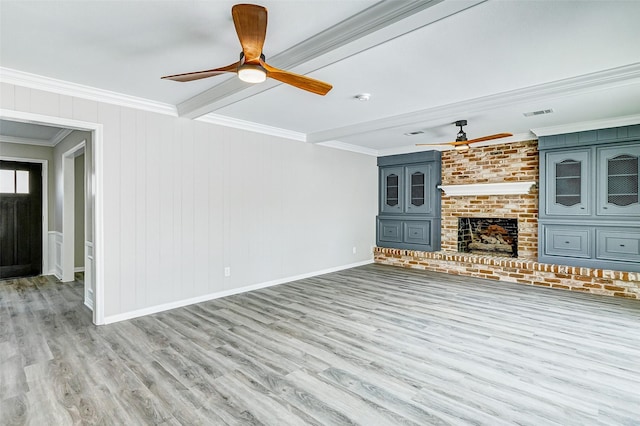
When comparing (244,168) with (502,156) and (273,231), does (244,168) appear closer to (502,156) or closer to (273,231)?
(273,231)

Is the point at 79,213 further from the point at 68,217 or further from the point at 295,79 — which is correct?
the point at 295,79

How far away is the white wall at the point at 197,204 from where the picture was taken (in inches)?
145

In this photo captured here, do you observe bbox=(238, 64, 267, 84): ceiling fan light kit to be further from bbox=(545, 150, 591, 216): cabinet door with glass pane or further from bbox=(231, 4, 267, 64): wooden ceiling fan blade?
bbox=(545, 150, 591, 216): cabinet door with glass pane

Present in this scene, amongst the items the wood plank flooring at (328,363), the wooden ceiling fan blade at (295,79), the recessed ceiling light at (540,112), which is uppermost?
the recessed ceiling light at (540,112)

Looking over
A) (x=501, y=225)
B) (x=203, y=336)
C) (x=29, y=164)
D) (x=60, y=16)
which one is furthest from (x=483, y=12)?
(x=29, y=164)

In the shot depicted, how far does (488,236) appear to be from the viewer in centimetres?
639

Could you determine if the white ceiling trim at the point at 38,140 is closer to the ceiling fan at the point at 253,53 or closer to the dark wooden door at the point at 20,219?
the dark wooden door at the point at 20,219

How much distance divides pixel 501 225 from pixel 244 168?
481cm

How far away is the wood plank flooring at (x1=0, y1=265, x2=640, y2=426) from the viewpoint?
6.82ft

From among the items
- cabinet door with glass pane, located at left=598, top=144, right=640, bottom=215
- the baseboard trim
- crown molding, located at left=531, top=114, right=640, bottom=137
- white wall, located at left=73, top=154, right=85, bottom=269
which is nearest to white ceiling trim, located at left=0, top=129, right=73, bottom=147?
white wall, located at left=73, top=154, right=85, bottom=269

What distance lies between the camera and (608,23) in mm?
2279

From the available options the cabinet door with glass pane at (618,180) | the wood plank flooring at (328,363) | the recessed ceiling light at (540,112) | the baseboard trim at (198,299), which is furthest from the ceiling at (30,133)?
the cabinet door with glass pane at (618,180)

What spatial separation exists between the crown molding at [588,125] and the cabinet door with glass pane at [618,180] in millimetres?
333

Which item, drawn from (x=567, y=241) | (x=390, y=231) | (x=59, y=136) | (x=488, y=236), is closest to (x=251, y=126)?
(x=59, y=136)
